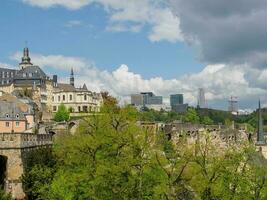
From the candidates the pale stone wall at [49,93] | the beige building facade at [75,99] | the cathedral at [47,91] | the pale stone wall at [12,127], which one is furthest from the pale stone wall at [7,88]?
the pale stone wall at [12,127]

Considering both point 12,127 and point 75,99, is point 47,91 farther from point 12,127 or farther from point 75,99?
point 12,127

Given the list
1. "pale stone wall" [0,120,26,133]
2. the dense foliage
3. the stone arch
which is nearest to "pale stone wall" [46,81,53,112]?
"pale stone wall" [0,120,26,133]

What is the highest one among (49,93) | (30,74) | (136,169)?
(30,74)

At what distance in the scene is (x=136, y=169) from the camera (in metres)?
43.2

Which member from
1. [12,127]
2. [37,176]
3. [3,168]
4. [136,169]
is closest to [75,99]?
[12,127]

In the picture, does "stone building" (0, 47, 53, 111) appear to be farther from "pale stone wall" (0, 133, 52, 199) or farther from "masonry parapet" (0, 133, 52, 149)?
"pale stone wall" (0, 133, 52, 199)

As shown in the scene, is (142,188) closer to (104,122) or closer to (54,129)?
(104,122)

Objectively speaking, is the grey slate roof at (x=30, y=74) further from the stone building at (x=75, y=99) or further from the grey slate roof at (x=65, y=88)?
the grey slate roof at (x=65, y=88)

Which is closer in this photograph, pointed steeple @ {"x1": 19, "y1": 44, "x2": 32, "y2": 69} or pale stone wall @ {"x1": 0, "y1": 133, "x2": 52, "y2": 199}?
pale stone wall @ {"x1": 0, "y1": 133, "x2": 52, "y2": 199}

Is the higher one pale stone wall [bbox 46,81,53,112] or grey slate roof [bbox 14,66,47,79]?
grey slate roof [bbox 14,66,47,79]

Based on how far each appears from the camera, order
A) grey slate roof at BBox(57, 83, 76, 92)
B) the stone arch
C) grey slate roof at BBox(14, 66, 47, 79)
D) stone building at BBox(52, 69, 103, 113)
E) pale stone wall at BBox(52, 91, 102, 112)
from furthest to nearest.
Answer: grey slate roof at BBox(57, 83, 76, 92) < grey slate roof at BBox(14, 66, 47, 79) < pale stone wall at BBox(52, 91, 102, 112) < stone building at BBox(52, 69, 103, 113) < the stone arch

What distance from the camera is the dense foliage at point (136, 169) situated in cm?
3944

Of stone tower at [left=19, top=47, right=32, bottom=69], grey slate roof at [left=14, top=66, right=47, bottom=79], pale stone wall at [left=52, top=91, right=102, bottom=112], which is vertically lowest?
pale stone wall at [left=52, top=91, right=102, bottom=112]

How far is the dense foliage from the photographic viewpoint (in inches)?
1553
